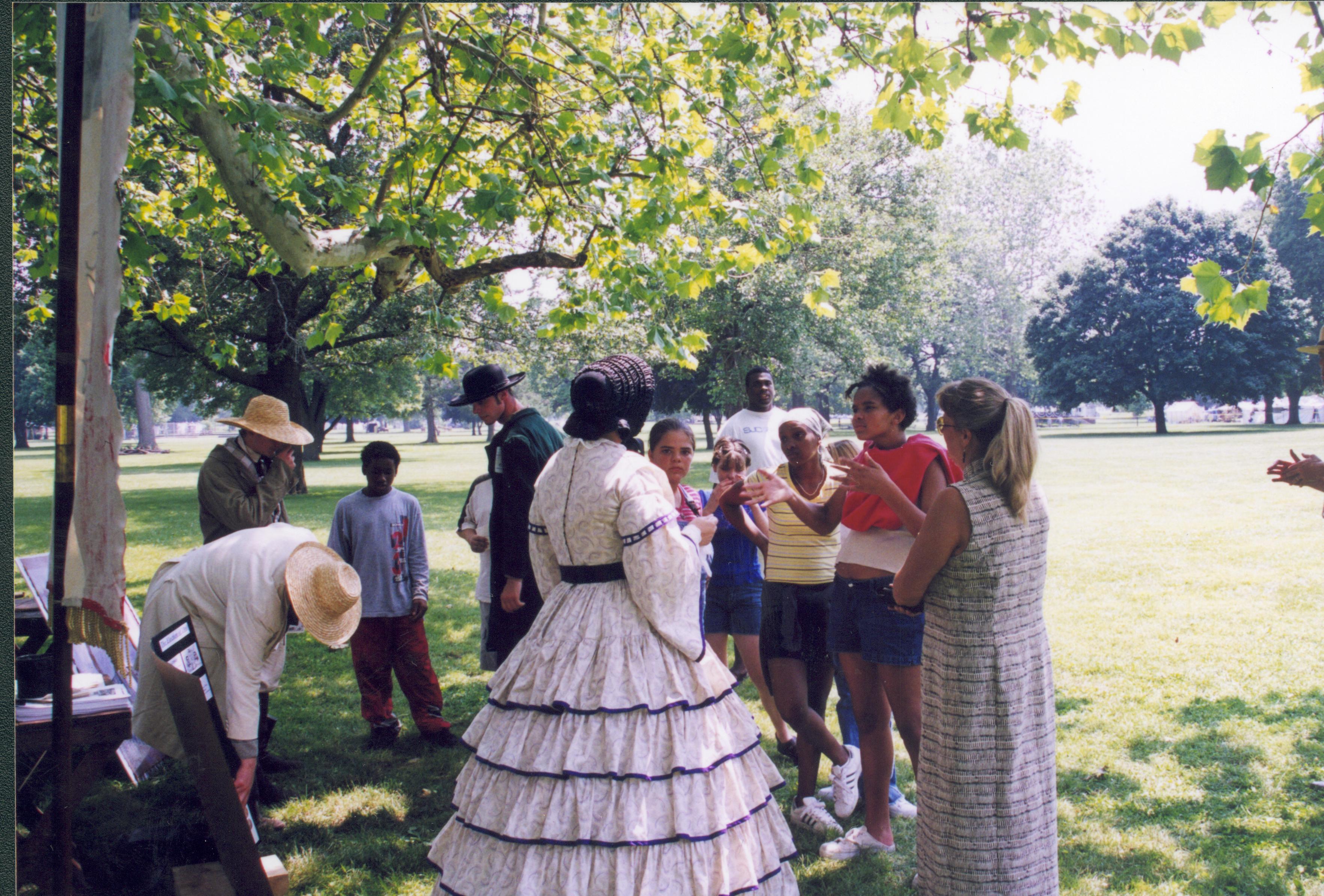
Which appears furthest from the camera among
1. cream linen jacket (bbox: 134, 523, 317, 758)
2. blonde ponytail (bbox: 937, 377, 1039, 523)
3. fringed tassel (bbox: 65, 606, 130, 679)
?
cream linen jacket (bbox: 134, 523, 317, 758)

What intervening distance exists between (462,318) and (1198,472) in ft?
60.6

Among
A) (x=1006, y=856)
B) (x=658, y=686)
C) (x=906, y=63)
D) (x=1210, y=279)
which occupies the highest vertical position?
(x=906, y=63)

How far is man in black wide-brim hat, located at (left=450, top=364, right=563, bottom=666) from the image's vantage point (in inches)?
167

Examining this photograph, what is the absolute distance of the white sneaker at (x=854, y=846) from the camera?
3885mm

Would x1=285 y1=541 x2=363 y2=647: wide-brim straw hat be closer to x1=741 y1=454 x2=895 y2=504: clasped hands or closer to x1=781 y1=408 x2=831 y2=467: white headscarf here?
x1=741 y1=454 x2=895 y2=504: clasped hands

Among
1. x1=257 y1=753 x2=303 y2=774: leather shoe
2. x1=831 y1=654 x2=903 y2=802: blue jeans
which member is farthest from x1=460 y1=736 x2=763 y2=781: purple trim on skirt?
x1=257 y1=753 x2=303 y2=774: leather shoe

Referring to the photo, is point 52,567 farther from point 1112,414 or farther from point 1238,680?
point 1112,414

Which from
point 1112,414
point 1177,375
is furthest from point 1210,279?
point 1112,414

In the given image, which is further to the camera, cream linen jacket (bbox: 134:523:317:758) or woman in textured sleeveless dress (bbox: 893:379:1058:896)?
cream linen jacket (bbox: 134:523:317:758)

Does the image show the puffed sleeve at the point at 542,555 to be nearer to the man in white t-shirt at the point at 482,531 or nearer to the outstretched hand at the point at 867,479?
the outstretched hand at the point at 867,479

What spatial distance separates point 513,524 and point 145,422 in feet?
208

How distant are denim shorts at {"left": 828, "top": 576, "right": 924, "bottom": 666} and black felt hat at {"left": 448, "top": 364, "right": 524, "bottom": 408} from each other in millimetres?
2128

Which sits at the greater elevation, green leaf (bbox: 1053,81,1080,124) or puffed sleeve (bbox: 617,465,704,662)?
green leaf (bbox: 1053,81,1080,124)

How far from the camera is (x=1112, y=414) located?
270 feet
